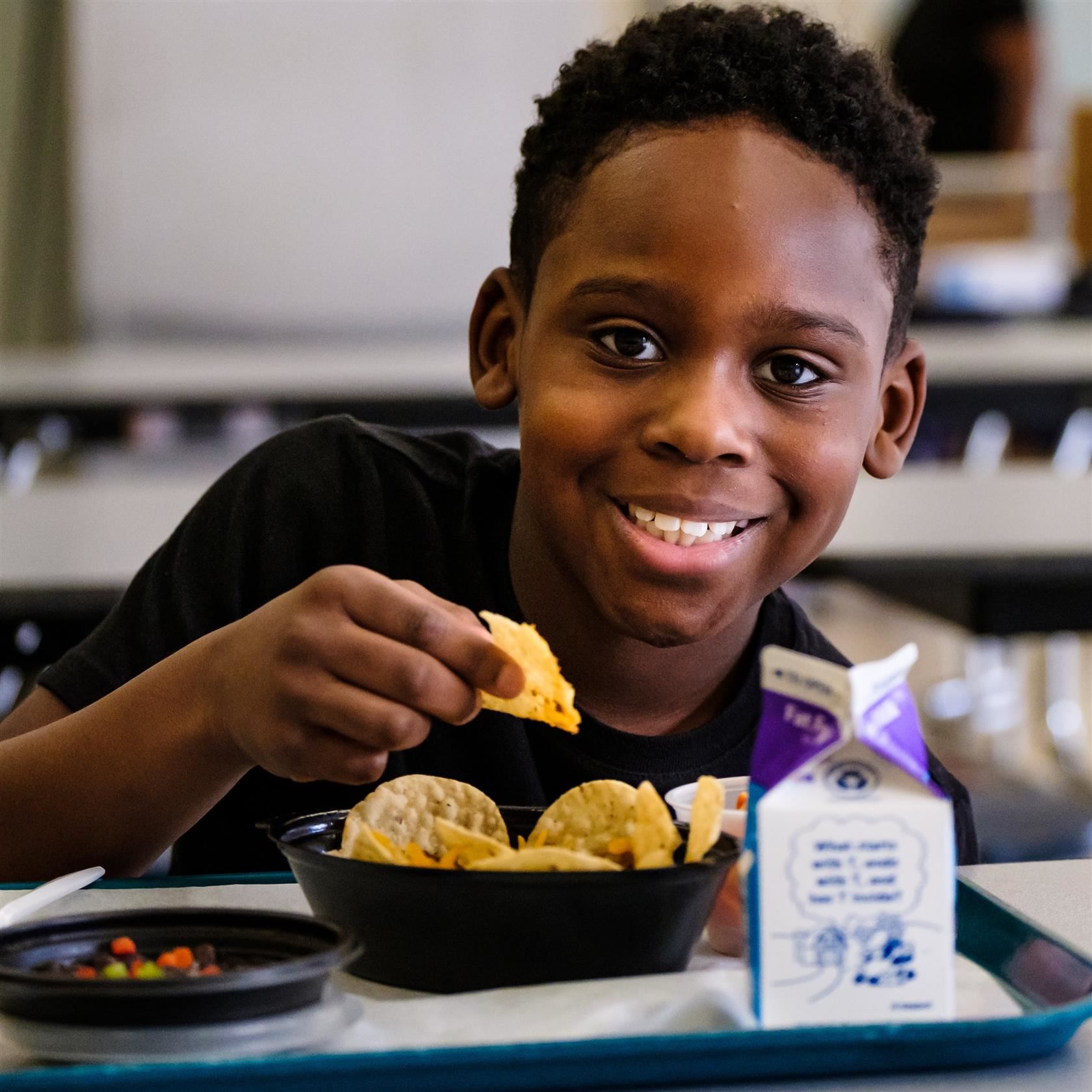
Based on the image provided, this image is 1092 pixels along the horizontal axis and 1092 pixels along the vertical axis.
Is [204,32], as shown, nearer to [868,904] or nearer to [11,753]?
[11,753]

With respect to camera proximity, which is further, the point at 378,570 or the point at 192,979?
the point at 378,570

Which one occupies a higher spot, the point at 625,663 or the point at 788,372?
the point at 788,372

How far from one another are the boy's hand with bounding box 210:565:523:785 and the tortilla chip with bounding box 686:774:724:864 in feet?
0.34

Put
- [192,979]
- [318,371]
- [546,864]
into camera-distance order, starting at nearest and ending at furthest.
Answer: [192,979], [546,864], [318,371]

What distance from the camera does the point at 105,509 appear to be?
2402 millimetres

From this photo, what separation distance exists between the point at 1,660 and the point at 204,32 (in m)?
4.62

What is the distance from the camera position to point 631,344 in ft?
3.80

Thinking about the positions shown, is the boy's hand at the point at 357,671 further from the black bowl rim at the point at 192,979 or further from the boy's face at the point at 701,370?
the boy's face at the point at 701,370

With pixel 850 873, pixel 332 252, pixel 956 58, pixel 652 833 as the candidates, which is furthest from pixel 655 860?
pixel 956 58

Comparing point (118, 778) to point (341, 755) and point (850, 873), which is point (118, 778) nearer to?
point (341, 755)

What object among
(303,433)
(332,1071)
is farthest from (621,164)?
(332,1071)

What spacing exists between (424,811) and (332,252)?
5.32 meters

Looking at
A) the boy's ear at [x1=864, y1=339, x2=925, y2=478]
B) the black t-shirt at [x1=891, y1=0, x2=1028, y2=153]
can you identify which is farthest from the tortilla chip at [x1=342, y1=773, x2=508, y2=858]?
the black t-shirt at [x1=891, y1=0, x2=1028, y2=153]

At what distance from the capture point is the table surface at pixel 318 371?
3621mm
